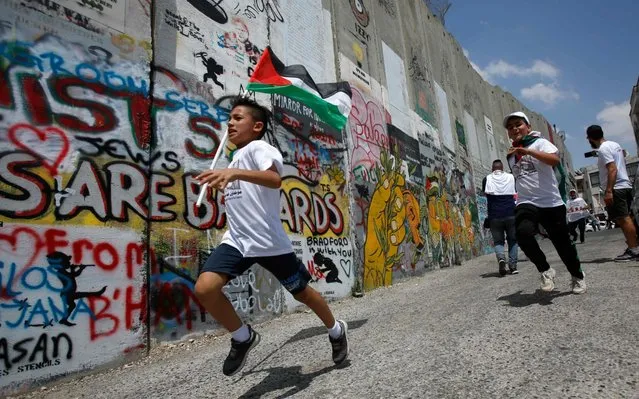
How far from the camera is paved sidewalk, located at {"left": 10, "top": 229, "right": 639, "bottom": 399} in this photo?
1852mm

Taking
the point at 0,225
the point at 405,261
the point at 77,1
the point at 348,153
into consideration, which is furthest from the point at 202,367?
the point at 405,261

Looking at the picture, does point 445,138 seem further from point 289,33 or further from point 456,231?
point 289,33

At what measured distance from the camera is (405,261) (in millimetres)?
7820

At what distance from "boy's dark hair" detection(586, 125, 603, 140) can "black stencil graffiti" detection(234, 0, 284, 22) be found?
4538 mm

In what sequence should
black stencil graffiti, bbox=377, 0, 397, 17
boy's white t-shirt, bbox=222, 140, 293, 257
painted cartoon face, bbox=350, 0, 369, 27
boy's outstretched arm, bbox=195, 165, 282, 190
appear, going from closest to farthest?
boy's outstretched arm, bbox=195, 165, 282, 190 → boy's white t-shirt, bbox=222, 140, 293, 257 → painted cartoon face, bbox=350, 0, 369, 27 → black stencil graffiti, bbox=377, 0, 397, 17

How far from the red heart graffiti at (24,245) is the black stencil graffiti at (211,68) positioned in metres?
2.38

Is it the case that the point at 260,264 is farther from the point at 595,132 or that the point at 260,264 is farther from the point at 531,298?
the point at 595,132

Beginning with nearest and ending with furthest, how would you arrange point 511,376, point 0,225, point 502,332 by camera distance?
point 511,376, point 502,332, point 0,225

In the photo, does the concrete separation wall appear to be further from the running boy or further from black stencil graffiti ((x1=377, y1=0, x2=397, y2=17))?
black stencil graffiti ((x1=377, y1=0, x2=397, y2=17))

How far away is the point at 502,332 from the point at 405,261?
524 centimetres

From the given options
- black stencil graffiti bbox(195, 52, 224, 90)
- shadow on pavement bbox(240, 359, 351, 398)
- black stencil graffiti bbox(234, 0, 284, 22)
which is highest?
black stencil graffiti bbox(234, 0, 284, 22)

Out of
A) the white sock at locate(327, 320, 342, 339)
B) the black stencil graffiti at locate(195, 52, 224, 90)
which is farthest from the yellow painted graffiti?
the white sock at locate(327, 320, 342, 339)

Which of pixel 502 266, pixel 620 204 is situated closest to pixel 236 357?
pixel 502 266

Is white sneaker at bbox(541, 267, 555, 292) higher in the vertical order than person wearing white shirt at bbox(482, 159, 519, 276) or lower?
lower
